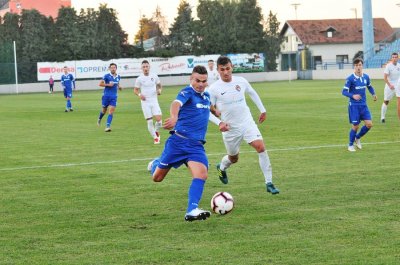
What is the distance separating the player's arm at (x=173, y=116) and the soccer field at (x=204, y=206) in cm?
114

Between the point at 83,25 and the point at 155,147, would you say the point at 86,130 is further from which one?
the point at 83,25

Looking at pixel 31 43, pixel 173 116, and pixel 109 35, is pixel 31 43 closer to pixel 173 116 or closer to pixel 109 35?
pixel 109 35

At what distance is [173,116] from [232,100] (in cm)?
255

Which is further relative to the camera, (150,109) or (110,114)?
(110,114)

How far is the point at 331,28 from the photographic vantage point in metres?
120

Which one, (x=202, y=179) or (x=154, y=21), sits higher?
(x=154, y=21)

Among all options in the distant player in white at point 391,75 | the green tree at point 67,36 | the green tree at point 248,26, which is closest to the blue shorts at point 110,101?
the distant player in white at point 391,75

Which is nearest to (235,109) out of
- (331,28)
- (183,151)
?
(183,151)

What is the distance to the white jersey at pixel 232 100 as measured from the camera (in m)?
12.0

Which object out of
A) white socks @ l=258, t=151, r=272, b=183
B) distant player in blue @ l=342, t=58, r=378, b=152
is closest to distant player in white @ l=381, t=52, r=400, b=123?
distant player in blue @ l=342, t=58, r=378, b=152

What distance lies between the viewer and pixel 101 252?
799 centimetres

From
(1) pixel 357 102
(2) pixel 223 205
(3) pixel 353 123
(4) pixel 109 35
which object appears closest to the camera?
(2) pixel 223 205

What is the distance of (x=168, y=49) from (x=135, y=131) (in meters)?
66.0

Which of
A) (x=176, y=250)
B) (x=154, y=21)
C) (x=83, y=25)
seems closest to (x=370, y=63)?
(x=83, y=25)
